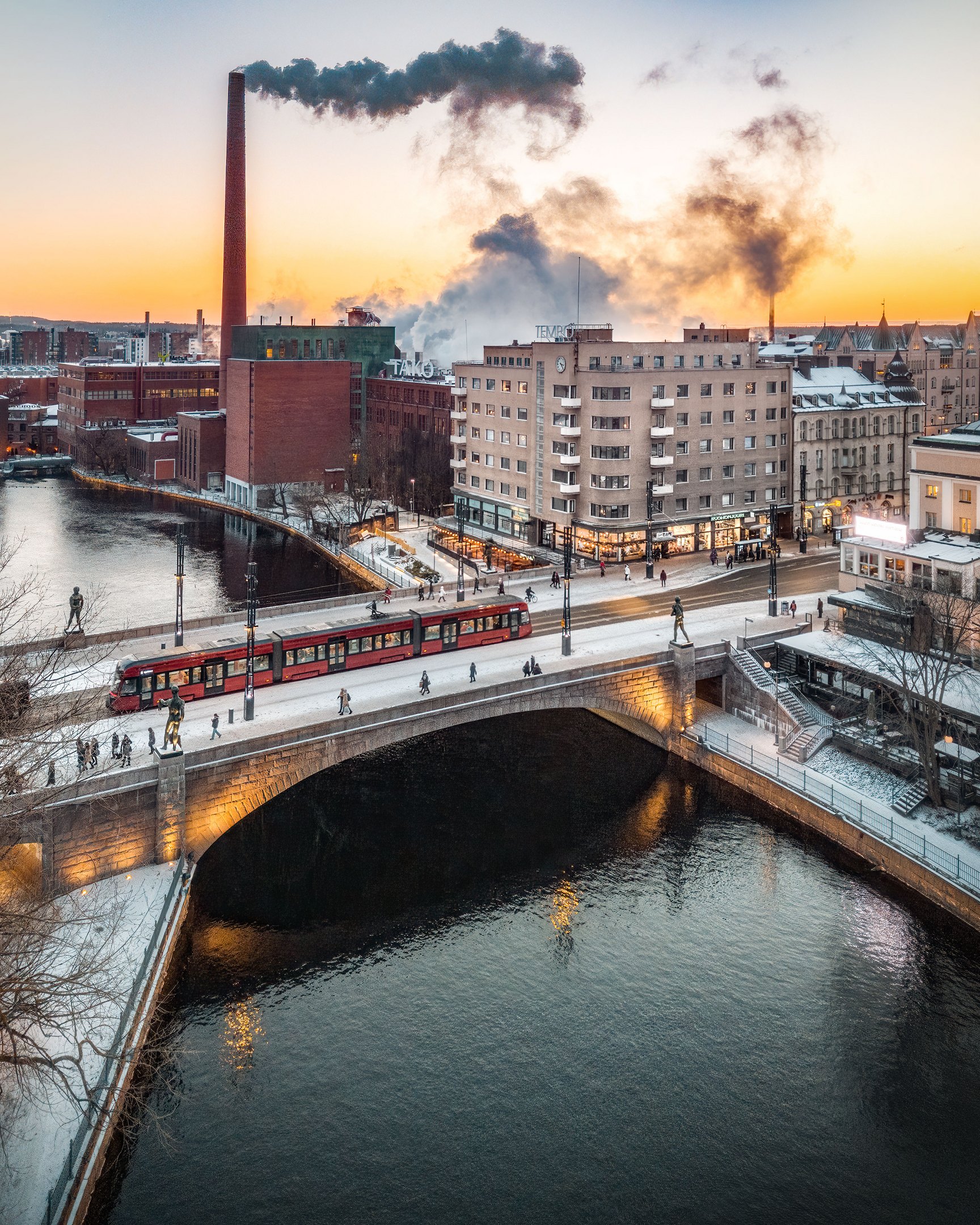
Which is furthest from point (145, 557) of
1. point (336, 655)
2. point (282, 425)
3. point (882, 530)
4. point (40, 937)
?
point (40, 937)

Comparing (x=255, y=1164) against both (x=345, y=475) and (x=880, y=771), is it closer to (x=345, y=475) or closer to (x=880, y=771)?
(x=880, y=771)

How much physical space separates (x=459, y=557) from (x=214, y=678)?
34.2 m

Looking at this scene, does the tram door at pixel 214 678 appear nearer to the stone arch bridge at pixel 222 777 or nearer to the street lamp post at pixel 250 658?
the street lamp post at pixel 250 658

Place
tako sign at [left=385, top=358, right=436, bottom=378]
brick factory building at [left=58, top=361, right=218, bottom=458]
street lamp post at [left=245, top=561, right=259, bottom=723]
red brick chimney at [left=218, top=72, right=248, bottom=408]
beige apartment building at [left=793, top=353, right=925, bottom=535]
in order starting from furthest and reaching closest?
brick factory building at [left=58, top=361, right=218, bottom=458]
red brick chimney at [left=218, top=72, right=248, bottom=408]
tako sign at [left=385, top=358, right=436, bottom=378]
beige apartment building at [left=793, top=353, right=925, bottom=535]
street lamp post at [left=245, top=561, right=259, bottom=723]

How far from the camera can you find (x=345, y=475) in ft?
411

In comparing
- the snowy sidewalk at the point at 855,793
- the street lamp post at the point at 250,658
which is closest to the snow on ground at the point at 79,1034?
the street lamp post at the point at 250,658

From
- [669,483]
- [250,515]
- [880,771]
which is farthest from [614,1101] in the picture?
[250,515]

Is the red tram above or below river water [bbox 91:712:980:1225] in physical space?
above

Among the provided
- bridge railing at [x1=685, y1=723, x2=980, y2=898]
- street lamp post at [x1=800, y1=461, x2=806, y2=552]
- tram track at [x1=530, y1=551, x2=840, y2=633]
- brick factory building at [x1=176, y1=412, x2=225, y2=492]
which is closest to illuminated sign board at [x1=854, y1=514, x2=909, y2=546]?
tram track at [x1=530, y1=551, x2=840, y2=633]

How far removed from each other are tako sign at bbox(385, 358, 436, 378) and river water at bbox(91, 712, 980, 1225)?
90816 millimetres

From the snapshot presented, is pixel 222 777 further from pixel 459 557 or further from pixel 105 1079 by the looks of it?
pixel 459 557

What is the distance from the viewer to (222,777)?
37812mm

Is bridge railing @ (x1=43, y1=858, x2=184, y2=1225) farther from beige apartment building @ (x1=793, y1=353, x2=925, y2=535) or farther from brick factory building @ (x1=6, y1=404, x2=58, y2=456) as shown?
brick factory building @ (x1=6, y1=404, x2=58, y2=456)

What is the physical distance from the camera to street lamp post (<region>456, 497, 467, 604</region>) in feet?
209
